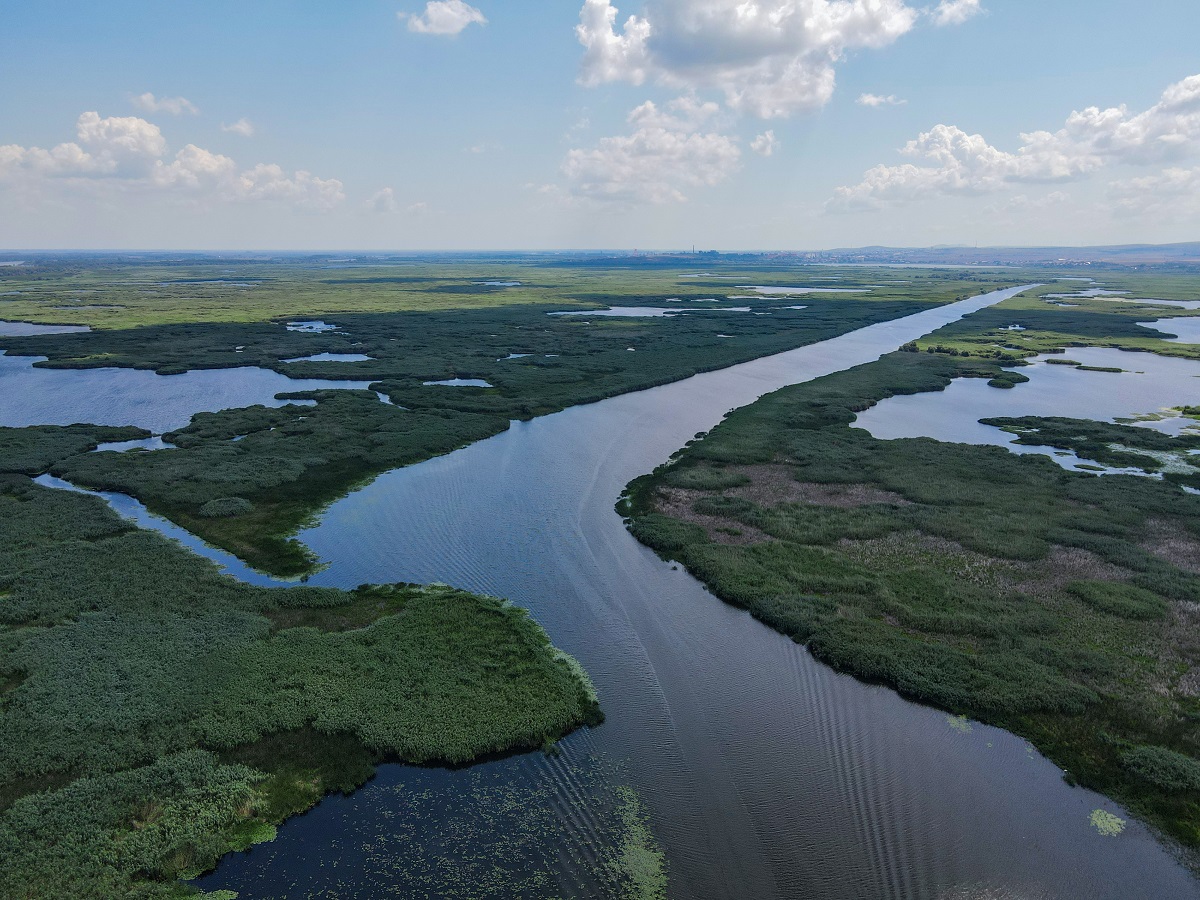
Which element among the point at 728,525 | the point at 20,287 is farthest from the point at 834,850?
the point at 20,287

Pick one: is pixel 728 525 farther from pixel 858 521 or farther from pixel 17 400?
pixel 17 400

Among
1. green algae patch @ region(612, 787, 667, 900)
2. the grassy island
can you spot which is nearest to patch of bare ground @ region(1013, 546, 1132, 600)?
the grassy island

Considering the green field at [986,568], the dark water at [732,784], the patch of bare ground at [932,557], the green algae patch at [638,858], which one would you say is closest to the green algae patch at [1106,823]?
the dark water at [732,784]

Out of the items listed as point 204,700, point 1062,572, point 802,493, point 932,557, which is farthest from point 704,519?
point 204,700

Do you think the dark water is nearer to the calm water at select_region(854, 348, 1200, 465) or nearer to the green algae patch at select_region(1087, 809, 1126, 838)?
the green algae patch at select_region(1087, 809, 1126, 838)

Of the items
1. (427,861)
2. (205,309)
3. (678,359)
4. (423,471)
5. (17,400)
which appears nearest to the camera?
(427,861)

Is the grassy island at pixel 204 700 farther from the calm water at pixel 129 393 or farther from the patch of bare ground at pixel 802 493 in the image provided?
the calm water at pixel 129 393

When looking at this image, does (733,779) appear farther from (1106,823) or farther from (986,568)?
(986,568)
